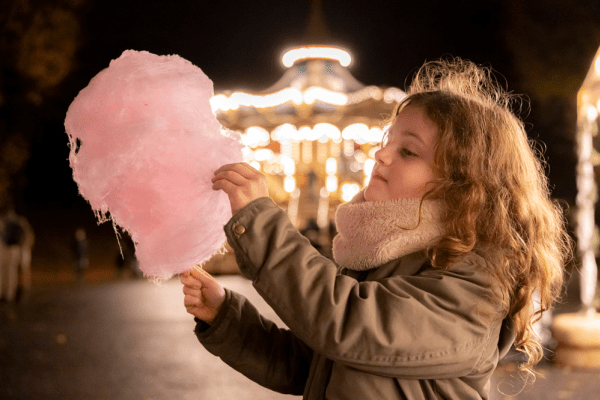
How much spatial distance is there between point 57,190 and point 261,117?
16490 mm

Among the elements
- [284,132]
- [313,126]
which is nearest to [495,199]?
[313,126]

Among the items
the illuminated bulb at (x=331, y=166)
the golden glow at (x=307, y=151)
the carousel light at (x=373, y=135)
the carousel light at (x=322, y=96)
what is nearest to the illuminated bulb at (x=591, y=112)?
the carousel light at (x=373, y=135)

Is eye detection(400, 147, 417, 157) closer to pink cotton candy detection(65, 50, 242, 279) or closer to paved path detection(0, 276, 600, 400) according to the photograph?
pink cotton candy detection(65, 50, 242, 279)

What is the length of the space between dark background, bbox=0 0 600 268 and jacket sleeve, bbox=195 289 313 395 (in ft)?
41.1

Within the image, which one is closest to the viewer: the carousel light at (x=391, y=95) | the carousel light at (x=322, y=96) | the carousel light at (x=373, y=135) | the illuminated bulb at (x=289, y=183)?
the carousel light at (x=322, y=96)

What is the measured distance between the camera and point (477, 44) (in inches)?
976

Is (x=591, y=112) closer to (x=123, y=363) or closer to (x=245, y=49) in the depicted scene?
(x=123, y=363)

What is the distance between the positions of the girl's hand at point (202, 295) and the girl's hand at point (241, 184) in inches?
14.9

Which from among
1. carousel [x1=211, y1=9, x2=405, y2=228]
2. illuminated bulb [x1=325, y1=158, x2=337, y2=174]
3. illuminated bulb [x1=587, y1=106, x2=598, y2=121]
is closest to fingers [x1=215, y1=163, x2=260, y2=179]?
illuminated bulb [x1=587, y1=106, x2=598, y2=121]

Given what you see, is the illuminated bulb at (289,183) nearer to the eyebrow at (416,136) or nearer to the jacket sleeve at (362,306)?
the eyebrow at (416,136)

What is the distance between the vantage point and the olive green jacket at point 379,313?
1188 millimetres

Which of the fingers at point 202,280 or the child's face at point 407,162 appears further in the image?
the fingers at point 202,280

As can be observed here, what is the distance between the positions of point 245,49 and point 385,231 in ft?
83.8

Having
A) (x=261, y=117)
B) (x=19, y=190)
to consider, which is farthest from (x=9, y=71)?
(x=261, y=117)
